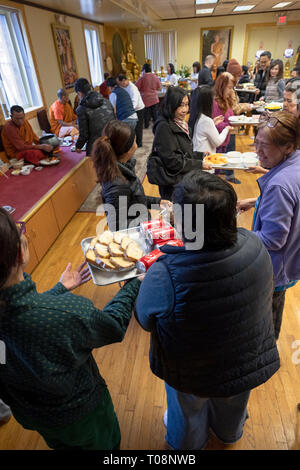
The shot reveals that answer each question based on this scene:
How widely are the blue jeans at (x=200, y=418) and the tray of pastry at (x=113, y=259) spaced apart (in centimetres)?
56

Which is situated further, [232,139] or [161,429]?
[232,139]

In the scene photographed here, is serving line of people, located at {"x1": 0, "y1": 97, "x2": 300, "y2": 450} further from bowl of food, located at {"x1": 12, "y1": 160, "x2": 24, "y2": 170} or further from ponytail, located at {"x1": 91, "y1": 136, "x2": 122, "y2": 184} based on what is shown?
bowl of food, located at {"x1": 12, "y1": 160, "x2": 24, "y2": 170}

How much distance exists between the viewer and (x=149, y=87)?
6.60m

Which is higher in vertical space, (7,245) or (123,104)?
(7,245)

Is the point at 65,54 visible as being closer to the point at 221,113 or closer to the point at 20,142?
the point at 20,142

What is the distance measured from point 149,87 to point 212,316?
6.86 m

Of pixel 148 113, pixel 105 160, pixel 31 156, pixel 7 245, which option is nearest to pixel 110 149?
pixel 105 160

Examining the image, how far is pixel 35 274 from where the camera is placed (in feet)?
9.41

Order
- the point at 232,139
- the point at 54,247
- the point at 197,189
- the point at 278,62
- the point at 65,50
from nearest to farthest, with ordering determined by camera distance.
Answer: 1. the point at 197,189
2. the point at 54,247
3. the point at 232,139
4. the point at 278,62
5. the point at 65,50

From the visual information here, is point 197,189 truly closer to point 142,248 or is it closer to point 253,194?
point 142,248

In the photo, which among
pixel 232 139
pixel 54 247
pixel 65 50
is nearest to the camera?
pixel 54 247

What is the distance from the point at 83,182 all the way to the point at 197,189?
3545 mm
